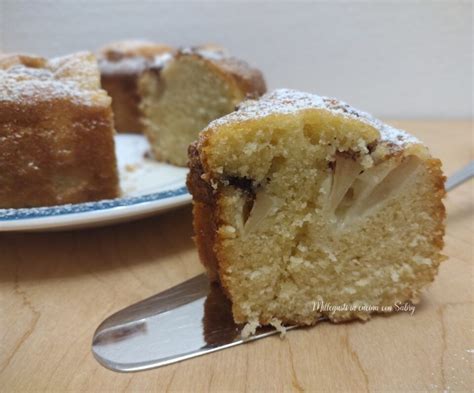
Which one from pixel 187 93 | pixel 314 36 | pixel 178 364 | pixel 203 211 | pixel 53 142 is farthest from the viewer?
pixel 314 36

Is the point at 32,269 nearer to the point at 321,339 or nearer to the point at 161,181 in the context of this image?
the point at 161,181

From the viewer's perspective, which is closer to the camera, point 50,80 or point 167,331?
point 167,331

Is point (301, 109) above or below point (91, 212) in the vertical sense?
above

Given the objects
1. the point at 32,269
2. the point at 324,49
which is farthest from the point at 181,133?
the point at 324,49

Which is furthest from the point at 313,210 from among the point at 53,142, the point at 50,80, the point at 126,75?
the point at 126,75

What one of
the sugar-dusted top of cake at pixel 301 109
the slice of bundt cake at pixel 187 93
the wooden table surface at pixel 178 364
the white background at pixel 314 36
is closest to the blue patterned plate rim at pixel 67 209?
the wooden table surface at pixel 178 364

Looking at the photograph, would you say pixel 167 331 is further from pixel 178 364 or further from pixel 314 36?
pixel 314 36
